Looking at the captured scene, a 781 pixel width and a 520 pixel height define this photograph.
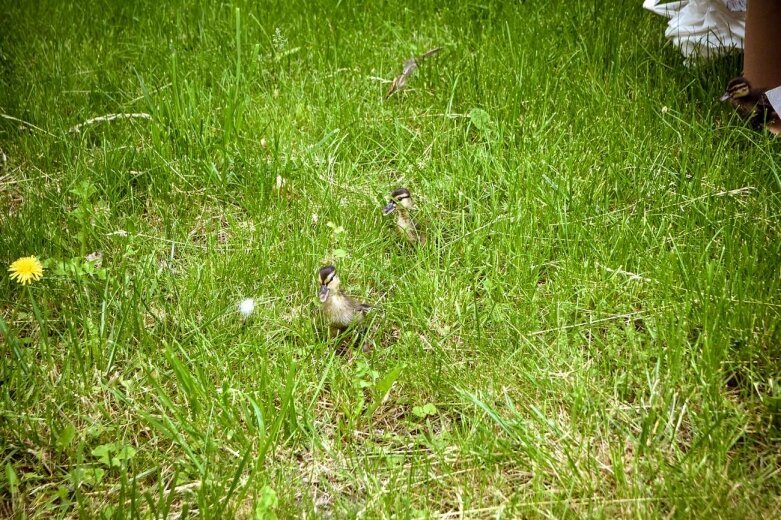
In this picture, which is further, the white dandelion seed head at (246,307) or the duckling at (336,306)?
the white dandelion seed head at (246,307)

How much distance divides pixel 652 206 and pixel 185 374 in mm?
2208

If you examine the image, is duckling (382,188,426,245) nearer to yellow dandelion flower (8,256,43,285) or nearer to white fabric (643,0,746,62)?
yellow dandelion flower (8,256,43,285)

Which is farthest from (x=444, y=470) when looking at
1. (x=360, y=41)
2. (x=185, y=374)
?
(x=360, y=41)

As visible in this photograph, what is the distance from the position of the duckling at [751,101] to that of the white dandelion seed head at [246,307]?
2.68 meters

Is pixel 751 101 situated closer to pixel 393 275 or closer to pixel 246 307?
pixel 393 275

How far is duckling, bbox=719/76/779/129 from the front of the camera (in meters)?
3.72

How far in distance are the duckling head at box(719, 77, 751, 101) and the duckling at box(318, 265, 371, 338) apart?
7.84 ft

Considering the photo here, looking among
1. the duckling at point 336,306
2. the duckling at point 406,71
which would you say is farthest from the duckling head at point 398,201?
the duckling at point 406,71

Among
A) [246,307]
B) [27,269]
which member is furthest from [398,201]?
[27,269]

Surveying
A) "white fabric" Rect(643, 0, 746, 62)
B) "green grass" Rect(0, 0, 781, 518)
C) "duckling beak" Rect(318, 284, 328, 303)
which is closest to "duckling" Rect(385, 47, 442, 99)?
"green grass" Rect(0, 0, 781, 518)

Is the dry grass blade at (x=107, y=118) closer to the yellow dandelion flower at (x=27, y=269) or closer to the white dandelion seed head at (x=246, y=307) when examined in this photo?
the yellow dandelion flower at (x=27, y=269)

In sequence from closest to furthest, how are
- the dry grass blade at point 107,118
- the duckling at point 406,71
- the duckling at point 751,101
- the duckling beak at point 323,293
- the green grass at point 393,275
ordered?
the green grass at point 393,275 → the duckling beak at point 323,293 → the duckling at point 751,101 → the dry grass blade at point 107,118 → the duckling at point 406,71

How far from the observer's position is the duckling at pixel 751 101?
12.2 feet

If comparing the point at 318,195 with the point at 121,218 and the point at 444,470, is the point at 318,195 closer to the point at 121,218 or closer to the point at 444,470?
the point at 121,218
